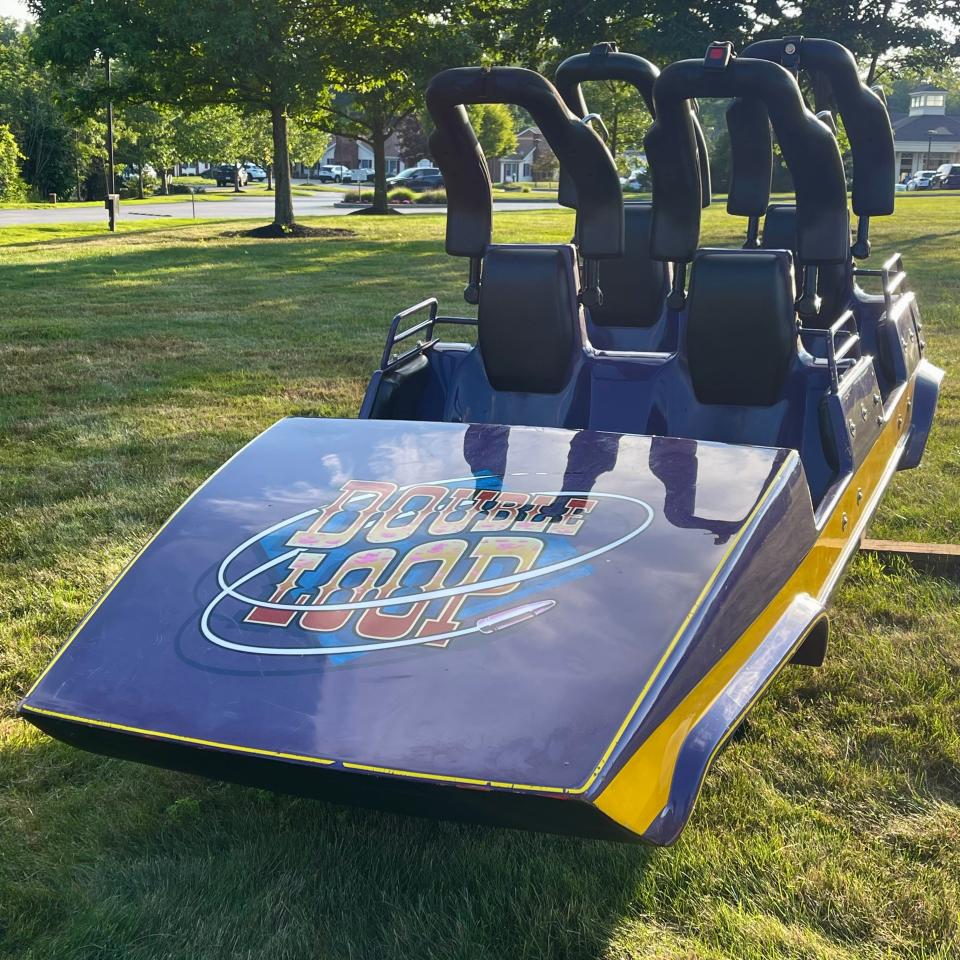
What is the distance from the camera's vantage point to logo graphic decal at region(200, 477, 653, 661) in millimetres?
2395

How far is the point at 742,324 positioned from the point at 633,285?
7.54 feet

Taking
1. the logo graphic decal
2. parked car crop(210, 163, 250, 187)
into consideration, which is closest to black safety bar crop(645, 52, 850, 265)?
the logo graphic decal

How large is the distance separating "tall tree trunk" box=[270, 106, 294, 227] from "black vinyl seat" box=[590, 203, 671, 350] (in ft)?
48.3

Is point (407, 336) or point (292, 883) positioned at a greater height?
point (407, 336)

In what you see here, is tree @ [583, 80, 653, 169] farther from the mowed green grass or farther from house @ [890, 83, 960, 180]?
house @ [890, 83, 960, 180]

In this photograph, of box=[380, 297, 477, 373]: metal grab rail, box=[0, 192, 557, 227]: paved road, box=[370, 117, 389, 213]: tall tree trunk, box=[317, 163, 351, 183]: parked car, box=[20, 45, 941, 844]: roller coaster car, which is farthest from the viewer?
box=[317, 163, 351, 183]: parked car

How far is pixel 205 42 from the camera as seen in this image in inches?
661

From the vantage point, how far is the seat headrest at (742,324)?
3.69 meters

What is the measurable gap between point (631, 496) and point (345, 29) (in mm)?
17342

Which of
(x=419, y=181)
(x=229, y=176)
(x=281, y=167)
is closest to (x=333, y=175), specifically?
(x=229, y=176)

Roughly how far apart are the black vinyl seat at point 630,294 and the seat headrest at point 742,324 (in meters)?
2.07

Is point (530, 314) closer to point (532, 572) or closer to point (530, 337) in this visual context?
point (530, 337)

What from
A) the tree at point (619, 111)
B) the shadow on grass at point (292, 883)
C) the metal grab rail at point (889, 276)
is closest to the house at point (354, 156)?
the tree at point (619, 111)

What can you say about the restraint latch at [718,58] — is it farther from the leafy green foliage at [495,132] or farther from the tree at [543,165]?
the tree at [543,165]
